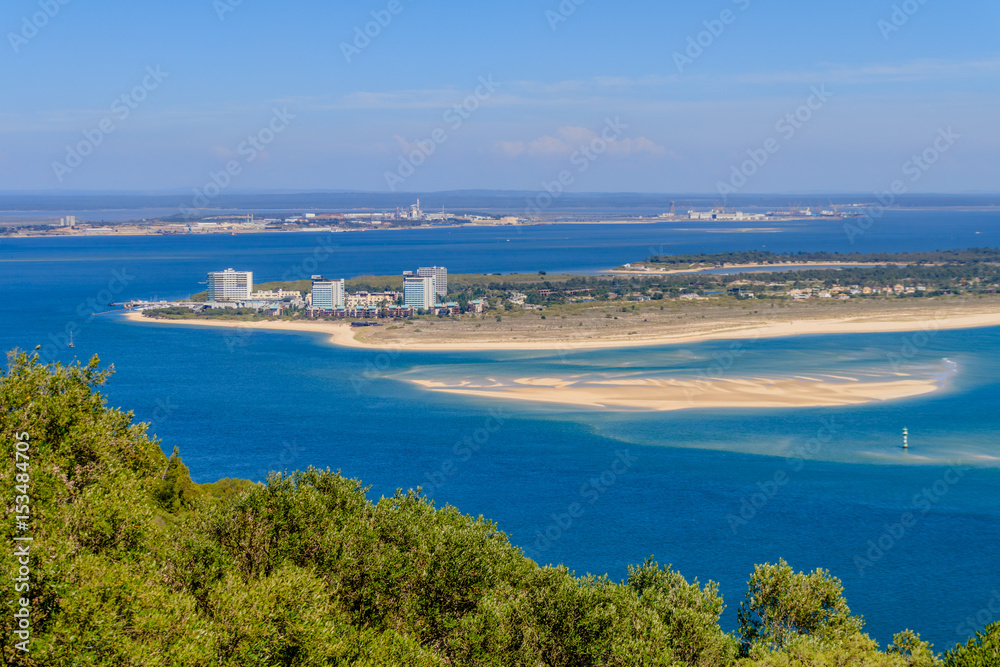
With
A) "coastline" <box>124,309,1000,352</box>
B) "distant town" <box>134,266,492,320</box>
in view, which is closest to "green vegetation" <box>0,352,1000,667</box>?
"coastline" <box>124,309,1000,352</box>

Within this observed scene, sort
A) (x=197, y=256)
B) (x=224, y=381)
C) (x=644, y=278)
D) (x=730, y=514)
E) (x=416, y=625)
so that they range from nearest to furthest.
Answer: (x=416, y=625) → (x=730, y=514) → (x=224, y=381) → (x=644, y=278) → (x=197, y=256)

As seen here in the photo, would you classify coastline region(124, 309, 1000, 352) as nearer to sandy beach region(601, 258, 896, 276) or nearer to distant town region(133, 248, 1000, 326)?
distant town region(133, 248, 1000, 326)

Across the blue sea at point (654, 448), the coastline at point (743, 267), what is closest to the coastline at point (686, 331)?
the blue sea at point (654, 448)

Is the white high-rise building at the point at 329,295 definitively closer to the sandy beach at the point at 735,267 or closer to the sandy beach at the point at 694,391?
the sandy beach at the point at 694,391

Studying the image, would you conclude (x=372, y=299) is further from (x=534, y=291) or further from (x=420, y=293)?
(x=534, y=291)

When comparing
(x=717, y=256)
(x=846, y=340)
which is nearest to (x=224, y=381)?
(x=846, y=340)

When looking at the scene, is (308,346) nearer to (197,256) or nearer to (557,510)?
(557,510)
